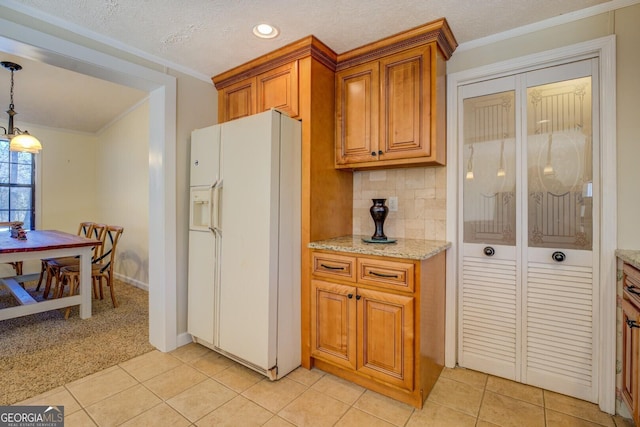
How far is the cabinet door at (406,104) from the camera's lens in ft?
6.60

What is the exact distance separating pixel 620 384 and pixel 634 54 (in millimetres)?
1838

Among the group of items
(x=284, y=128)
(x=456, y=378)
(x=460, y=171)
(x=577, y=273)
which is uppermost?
(x=284, y=128)

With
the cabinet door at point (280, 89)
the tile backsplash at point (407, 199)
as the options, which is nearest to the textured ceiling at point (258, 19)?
the cabinet door at point (280, 89)

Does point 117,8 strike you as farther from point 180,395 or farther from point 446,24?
point 180,395

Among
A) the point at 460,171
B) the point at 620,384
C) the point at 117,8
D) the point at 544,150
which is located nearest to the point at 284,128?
the point at 117,8

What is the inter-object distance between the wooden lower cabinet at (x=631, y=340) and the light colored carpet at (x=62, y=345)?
307 centimetres

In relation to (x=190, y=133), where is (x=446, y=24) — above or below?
above

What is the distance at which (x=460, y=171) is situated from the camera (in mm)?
2223

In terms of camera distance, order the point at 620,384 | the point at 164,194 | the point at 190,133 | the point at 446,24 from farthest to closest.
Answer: the point at 190,133, the point at 164,194, the point at 446,24, the point at 620,384

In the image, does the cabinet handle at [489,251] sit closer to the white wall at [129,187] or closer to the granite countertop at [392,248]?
the granite countertop at [392,248]

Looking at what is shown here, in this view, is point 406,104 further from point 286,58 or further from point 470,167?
point 286,58

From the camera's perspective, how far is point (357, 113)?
2.31 m

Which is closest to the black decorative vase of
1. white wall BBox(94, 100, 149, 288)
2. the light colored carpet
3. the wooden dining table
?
the light colored carpet

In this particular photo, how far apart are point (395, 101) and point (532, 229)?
49.5 inches
